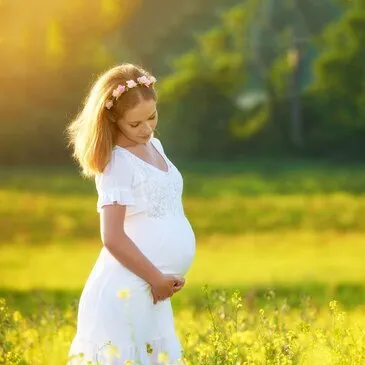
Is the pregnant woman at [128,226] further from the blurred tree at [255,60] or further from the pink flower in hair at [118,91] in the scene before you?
the blurred tree at [255,60]

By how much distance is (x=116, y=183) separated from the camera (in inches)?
155

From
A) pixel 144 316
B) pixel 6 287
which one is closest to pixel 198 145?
pixel 6 287

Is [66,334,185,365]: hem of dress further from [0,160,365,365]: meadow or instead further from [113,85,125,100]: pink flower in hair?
[0,160,365,365]: meadow

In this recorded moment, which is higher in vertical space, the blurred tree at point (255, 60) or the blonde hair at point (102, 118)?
the blurred tree at point (255, 60)

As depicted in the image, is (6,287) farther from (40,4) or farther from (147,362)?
(147,362)

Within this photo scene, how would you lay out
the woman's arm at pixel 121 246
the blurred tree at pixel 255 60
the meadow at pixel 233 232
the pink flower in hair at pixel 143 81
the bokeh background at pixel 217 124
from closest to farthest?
the woman's arm at pixel 121 246
the pink flower in hair at pixel 143 81
the meadow at pixel 233 232
the bokeh background at pixel 217 124
the blurred tree at pixel 255 60

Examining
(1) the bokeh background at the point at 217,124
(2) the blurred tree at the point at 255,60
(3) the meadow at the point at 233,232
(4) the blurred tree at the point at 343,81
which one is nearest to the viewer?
(3) the meadow at the point at 233,232

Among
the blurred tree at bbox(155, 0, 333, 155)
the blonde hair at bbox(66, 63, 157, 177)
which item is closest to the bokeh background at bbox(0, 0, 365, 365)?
the blurred tree at bbox(155, 0, 333, 155)

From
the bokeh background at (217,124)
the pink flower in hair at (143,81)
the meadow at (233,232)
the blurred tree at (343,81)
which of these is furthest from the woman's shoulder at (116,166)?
the blurred tree at (343,81)

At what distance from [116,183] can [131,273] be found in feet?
1.00

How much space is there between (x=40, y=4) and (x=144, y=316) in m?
7.86

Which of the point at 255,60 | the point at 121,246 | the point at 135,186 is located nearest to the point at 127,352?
the point at 121,246

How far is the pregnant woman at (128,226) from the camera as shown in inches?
155

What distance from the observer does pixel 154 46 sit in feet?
38.1
